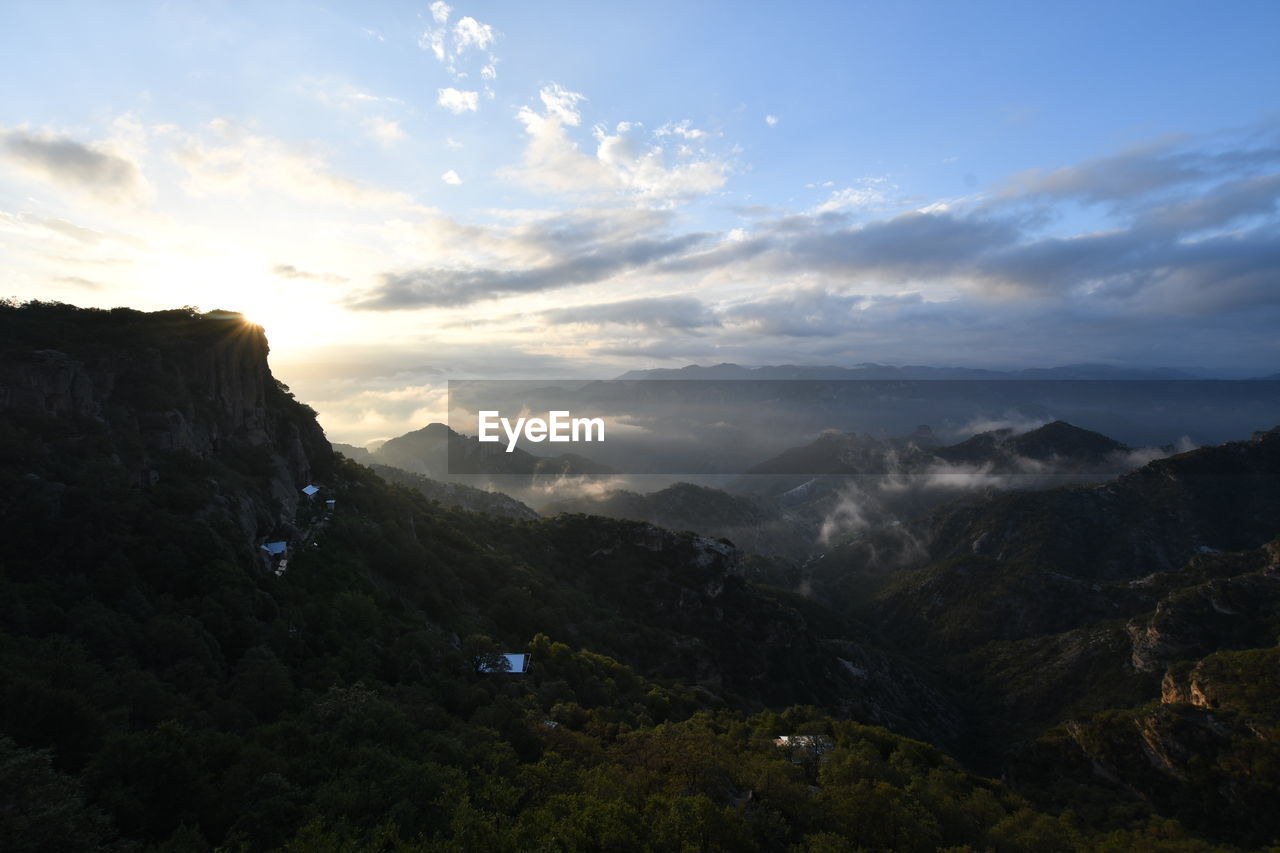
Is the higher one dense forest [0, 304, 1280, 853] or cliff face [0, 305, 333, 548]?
cliff face [0, 305, 333, 548]

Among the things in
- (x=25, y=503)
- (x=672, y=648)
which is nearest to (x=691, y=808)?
(x=25, y=503)

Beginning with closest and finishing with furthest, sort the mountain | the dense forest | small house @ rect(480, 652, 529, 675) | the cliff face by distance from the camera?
the mountain, the dense forest, the cliff face, small house @ rect(480, 652, 529, 675)

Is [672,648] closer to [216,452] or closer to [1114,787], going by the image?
[1114,787]

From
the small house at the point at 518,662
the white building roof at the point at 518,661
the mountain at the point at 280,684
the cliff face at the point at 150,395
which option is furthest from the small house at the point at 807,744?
the cliff face at the point at 150,395

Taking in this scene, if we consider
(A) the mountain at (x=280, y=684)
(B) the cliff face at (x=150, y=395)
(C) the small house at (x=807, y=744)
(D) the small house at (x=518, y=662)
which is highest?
(B) the cliff face at (x=150, y=395)

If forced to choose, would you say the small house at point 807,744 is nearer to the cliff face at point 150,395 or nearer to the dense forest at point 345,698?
the dense forest at point 345,698

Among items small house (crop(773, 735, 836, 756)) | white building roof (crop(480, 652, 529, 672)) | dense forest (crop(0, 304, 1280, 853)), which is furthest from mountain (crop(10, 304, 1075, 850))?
white building roof (crop(480, 652, 529, 672))

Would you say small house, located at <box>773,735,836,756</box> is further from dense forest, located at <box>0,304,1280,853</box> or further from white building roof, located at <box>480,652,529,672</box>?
white building roof, located at <box>480,652,529,672</box>
